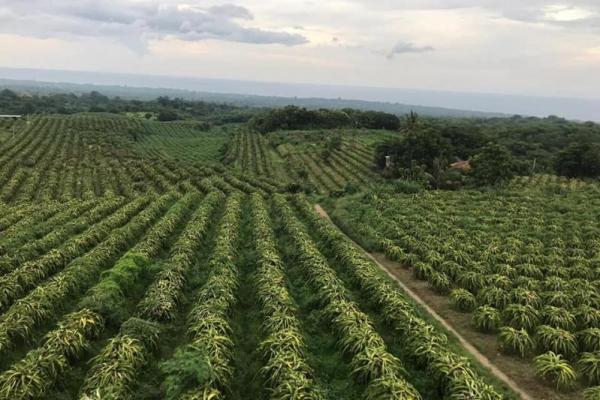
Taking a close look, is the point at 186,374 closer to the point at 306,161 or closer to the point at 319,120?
the point at 306,161

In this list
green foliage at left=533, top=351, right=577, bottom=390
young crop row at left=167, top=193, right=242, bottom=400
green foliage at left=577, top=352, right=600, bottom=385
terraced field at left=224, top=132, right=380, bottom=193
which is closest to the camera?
young crop row at left=167, top=193, right=242, bottom=400

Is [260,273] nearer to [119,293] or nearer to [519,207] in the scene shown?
[119,293]

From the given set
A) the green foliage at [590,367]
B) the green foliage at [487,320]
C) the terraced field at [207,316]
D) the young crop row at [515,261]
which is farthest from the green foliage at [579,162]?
the green foliage at [590,367]

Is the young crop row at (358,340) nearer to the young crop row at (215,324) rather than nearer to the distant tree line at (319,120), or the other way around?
the young crop row at (215,324)

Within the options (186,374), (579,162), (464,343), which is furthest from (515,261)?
(579,162)

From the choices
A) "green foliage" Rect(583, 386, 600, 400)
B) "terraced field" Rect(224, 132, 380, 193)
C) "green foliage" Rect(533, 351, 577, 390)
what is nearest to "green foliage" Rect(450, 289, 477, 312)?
"green foliage" Rect(533, 351, 577, 390)

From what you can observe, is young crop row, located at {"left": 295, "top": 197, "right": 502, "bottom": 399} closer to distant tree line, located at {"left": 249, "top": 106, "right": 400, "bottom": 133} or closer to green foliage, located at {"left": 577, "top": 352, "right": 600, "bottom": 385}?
green foliage, located at {"left": 577, "top": 352, "right": 600, "bottom": 385}

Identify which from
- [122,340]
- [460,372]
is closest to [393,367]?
[460,372]

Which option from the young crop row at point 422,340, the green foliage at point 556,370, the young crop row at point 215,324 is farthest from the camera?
the green foliage at point 556,370
